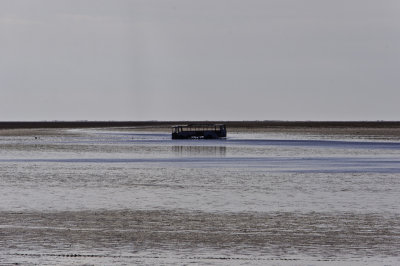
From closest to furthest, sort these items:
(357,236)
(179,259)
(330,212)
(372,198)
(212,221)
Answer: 1. (179,259)
2. (357,236)
3. (212,221)
4. (330,212)
5. (372,198)

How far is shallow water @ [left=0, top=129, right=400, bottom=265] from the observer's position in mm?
16125

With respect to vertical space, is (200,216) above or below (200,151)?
above

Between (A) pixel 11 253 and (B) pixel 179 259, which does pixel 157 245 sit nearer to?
(B) pixel 179 259

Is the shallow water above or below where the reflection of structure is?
above

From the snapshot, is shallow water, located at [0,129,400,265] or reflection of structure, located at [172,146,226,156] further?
reflection of structure, located at [172,146,226,156]

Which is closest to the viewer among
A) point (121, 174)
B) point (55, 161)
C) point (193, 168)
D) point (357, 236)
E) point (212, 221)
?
point (357, 236)

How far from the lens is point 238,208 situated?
2384 centimetres

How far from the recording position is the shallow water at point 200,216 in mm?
16125

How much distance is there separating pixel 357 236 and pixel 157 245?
4.37 meters

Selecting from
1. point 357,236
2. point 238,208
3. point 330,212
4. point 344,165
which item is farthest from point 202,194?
point 344,165

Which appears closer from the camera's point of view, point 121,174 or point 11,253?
point 11,253

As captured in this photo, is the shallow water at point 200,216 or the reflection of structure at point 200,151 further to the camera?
the reflection of structure at point 200,151

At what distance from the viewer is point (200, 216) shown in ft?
71.7

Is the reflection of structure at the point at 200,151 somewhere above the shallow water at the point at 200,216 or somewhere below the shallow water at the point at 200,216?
below
